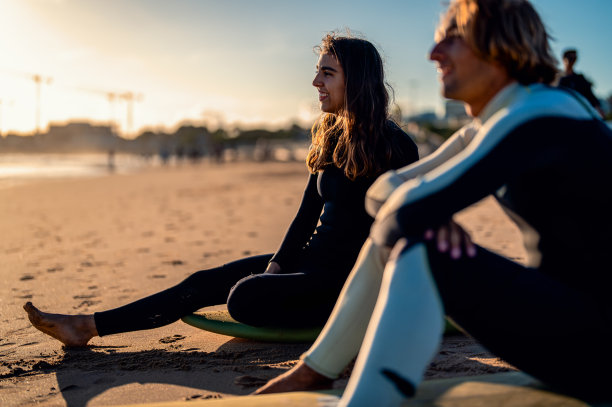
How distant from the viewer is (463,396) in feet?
6.54

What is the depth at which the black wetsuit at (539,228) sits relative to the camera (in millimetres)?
1677

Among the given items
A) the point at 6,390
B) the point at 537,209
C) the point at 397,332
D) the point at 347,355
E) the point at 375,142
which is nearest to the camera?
the point at 397,332

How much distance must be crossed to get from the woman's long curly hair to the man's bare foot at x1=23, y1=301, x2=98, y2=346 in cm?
162

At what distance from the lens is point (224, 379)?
283 centimetres

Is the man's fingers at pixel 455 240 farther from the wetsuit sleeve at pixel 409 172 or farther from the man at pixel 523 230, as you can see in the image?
the wetsuit sleeve at pixel 409 172

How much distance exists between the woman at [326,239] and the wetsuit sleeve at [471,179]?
1403 millimetres

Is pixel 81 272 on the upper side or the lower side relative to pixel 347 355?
lower

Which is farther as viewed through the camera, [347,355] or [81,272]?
[81,272]

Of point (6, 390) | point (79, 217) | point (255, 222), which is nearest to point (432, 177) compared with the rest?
point (6, 390)

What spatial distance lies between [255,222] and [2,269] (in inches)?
165

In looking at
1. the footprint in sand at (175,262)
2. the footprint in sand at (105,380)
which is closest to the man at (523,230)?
the footprint in sand at (105,380)

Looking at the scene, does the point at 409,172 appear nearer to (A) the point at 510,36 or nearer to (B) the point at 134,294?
(A) the point at 510,36

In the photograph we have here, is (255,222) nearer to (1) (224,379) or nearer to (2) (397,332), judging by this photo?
(1) (224,379)

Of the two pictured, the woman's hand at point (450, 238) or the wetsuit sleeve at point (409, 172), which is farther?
the wetsuit sleeve at point (409, 172)
